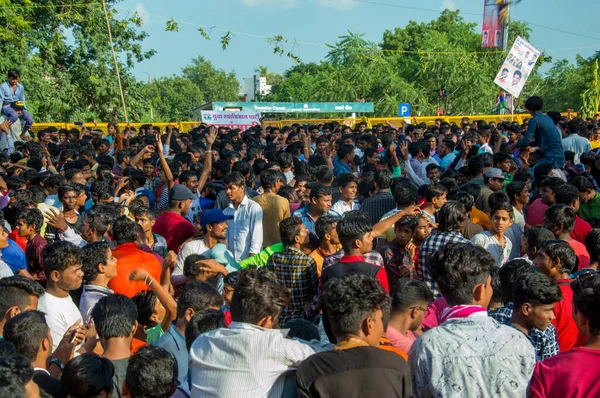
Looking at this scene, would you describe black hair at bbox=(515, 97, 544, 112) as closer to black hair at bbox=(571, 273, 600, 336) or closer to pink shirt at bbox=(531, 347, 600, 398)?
black hair at bbox=(571, 273, 600, 336)

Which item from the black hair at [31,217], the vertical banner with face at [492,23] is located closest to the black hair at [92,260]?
the black hair at [31,217]

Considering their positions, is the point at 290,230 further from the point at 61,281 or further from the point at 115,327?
the point at 115,327

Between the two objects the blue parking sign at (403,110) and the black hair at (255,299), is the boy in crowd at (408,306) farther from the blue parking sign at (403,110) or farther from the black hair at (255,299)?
the blue parking sign at (403,110)

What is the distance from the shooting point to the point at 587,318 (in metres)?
3.18


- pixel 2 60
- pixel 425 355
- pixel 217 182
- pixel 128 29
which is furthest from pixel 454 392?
pixel 128 29

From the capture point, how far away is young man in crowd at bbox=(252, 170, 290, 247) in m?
7.17

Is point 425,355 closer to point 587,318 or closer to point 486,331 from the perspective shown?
point 486,331

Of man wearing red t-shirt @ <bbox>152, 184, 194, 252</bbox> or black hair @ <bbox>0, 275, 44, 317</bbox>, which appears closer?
black hair @ <bbox>0, 275, 44, 317</bbox>

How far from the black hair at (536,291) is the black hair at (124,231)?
3.33 meters

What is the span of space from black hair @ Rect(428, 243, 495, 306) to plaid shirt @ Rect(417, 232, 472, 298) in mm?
1718

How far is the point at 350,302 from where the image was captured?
3.14 meters

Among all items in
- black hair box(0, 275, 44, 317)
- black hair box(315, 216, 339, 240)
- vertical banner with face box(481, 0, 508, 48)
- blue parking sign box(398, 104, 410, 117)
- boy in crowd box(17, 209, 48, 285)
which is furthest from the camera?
vertical banner with face box(481, 0, 508, 48)

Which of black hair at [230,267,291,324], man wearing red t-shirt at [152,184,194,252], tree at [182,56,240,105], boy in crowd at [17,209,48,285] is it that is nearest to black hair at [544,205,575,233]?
black hair at [230,267,291,324]

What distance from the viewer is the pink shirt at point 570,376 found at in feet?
9.78
